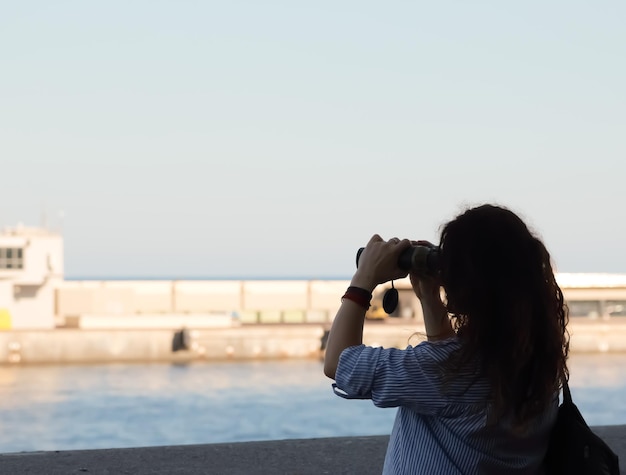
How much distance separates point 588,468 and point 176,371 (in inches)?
1628

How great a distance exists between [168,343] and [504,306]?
43576 mm

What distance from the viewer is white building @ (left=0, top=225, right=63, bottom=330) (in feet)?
140

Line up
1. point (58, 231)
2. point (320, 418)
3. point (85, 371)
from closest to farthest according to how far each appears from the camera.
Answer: point (320, 418) < point (85, 371) < point (58, 231)

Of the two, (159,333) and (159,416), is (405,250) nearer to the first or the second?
(159,416)

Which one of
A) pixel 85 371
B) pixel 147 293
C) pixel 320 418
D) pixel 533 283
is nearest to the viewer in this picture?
pixel 533 283

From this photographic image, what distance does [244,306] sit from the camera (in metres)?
55.5

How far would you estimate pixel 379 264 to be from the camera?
1.66 meters

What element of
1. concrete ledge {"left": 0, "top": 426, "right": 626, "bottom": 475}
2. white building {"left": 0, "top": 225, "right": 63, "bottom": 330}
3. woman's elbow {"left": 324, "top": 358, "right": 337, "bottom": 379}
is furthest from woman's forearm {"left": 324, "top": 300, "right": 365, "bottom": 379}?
white building {"left": 0, "top": 225, "right": 63, "bottom": 330}

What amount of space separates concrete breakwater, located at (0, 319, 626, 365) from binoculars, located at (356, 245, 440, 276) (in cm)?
4023

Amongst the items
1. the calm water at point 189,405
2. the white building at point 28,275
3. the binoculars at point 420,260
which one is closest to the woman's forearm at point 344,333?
the binoculars at point 420,260

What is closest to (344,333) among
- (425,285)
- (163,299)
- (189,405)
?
(425,285)

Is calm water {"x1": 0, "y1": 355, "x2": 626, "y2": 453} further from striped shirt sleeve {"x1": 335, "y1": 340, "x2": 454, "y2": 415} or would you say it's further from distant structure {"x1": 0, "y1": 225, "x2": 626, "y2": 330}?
striped shirt sleeve {"x1": 335, "y1": 340, "x2": 454, "y2": 415}

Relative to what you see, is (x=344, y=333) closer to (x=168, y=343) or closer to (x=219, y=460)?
(x=219, y=460)

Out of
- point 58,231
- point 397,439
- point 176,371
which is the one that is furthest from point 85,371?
point 397,439
